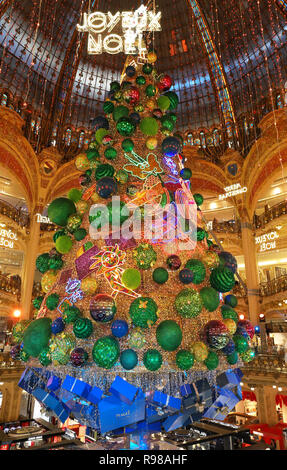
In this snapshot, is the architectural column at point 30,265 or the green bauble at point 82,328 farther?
the architectural column at point 30,265

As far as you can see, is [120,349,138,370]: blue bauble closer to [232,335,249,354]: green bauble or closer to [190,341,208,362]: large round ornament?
[190,341,208,362]: large round ornament

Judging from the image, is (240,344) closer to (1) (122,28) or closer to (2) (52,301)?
(2) (52,301)

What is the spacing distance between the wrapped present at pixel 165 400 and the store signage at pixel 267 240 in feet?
48.4

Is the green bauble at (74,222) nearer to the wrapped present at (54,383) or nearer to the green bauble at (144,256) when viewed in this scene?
the green bauble at (144,256)

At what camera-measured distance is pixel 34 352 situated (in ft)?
7.55

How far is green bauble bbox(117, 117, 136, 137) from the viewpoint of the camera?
9.66ft

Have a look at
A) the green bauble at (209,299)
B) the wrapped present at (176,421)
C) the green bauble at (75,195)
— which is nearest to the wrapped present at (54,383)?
the wrapped present at (176,421)

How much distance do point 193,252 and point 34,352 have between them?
161 cm

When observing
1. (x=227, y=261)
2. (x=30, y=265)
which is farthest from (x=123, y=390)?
(x=30, y=265)

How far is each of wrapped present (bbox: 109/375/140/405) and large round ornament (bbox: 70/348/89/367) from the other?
0.27 m

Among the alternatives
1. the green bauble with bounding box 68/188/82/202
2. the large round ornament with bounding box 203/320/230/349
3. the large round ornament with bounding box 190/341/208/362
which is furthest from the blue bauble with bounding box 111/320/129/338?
the green bauble with bounding box 68/188/82/202

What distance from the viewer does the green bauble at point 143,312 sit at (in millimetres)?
2150

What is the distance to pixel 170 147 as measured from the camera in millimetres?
2967
